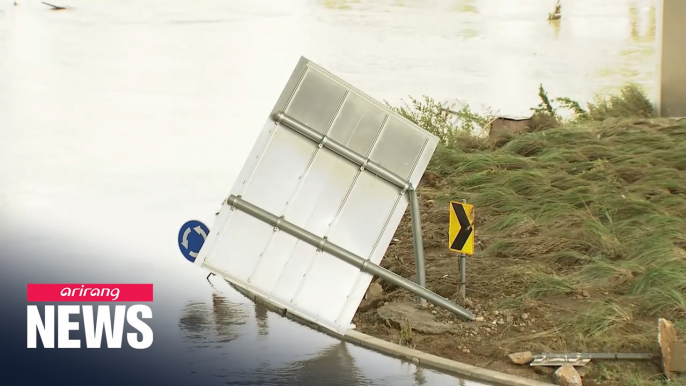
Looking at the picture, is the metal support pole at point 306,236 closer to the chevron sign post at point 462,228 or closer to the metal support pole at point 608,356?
the chevron sign post at point 462,228

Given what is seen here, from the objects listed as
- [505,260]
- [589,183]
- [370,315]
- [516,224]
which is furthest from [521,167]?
[370,315]

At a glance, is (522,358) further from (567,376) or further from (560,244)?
(560,244)

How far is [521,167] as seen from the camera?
17469 mm

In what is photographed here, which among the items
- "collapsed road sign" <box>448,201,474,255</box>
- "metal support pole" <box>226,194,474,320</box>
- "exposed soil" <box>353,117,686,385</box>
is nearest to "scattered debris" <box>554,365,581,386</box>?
"exposed soil" <box>353,117,686,385</box>

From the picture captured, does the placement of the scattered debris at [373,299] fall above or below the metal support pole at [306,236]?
below

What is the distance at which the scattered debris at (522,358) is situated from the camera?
1062cm

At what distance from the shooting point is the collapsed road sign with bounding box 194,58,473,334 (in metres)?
10.8

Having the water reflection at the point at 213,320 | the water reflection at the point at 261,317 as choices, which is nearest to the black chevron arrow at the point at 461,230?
the water reflection at the point at 261,317

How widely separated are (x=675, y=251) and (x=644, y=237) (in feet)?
2.91

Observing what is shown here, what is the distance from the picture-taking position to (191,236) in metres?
13.2

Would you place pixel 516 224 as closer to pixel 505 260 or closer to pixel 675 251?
pixel 505 260

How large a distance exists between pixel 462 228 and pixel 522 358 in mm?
1870

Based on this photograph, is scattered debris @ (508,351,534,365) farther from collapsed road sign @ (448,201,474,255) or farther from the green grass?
collapsed road sign @ (448,201,474,255)

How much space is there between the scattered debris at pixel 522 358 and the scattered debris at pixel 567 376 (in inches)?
19.2
